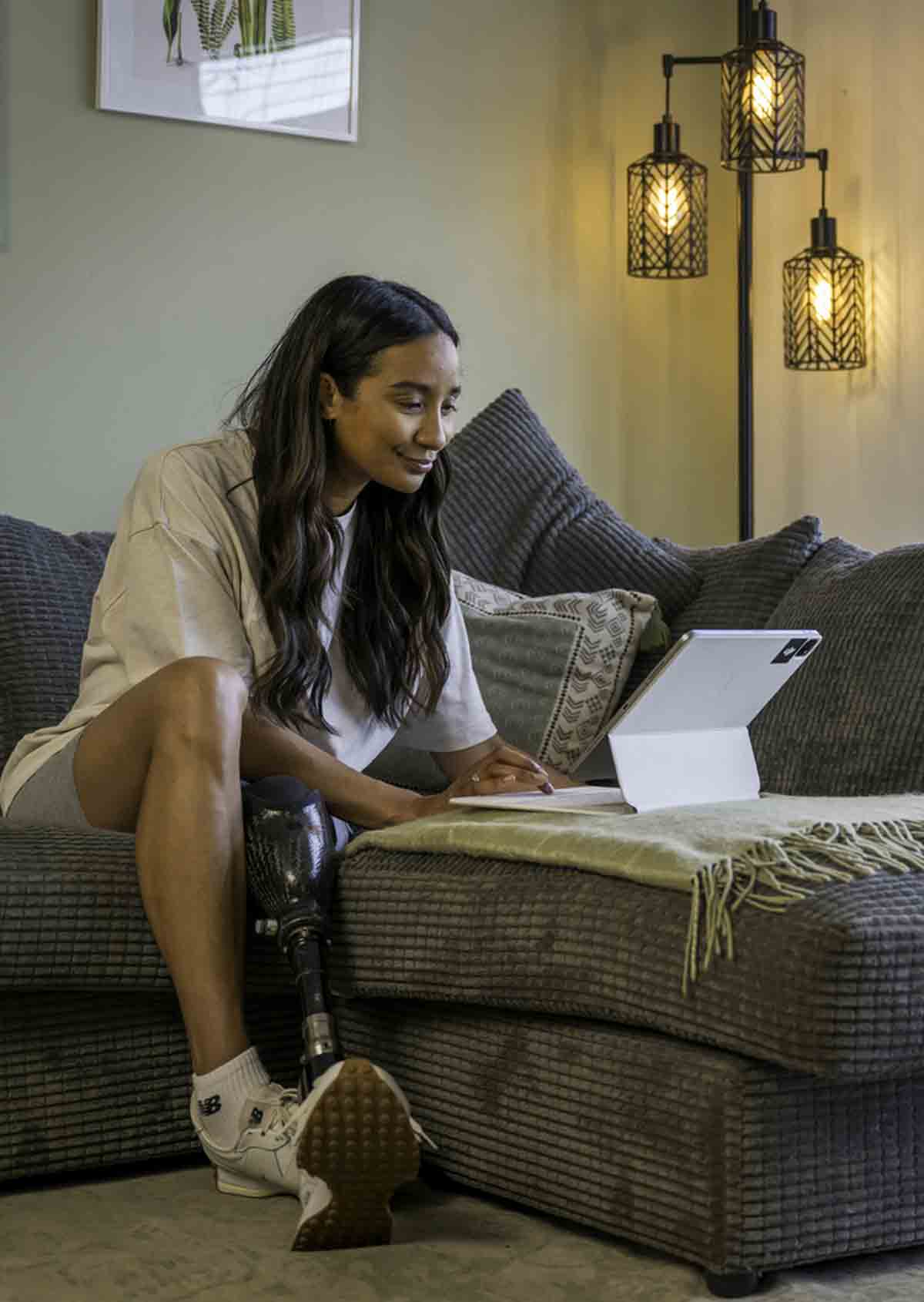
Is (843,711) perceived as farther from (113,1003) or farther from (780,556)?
(113,1003)

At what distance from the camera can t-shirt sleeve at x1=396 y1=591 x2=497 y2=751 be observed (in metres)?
2.30

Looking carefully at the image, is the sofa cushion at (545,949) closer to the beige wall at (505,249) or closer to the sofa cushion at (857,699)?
the sofa cushion at (857,699)

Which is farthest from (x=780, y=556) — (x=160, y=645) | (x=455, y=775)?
(x=160, y=645)

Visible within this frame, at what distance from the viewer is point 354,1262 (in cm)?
158

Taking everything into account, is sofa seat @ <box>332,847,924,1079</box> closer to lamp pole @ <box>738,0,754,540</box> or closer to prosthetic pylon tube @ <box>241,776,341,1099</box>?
prosthetic pylon tube @ <box>241,776,341,1099</box>

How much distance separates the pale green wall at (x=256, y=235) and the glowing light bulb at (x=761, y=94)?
0.49m

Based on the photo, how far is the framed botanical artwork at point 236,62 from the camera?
3270mm

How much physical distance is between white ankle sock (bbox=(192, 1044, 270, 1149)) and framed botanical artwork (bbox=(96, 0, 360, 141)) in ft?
6.93

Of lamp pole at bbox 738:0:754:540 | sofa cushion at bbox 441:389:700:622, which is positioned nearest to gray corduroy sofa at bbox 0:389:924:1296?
sofa cushion at bbox 441:389:700:622

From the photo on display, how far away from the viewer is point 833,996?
4.61ft

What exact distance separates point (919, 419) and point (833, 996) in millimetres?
2271

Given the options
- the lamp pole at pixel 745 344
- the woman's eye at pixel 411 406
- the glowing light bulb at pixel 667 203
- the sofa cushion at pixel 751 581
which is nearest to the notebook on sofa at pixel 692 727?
the woman's eye at pixel 411 406

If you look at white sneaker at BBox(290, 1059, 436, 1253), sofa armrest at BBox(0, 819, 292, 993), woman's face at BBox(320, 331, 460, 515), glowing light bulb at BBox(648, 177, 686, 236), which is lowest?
white sneaker at BBox(290, 1059, 436, 1253)

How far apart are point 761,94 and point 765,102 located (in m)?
0.02
